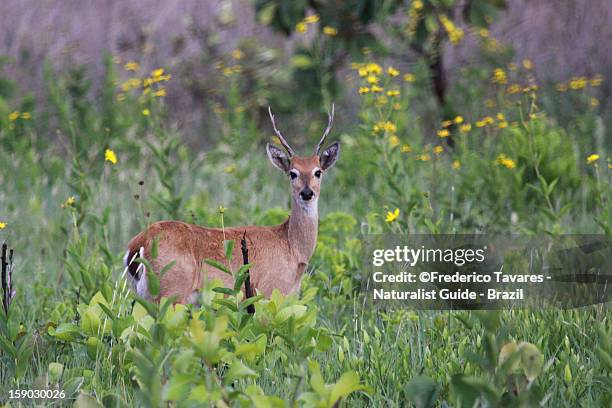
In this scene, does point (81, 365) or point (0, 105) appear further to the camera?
point (0, 105)

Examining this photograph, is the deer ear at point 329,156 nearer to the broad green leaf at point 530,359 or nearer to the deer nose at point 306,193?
the deer nose at point 306,193

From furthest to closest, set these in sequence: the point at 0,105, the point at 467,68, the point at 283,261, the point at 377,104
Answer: the point at 467,68 → the point at 0,105 → the point at 377,104 → the point at 283,261

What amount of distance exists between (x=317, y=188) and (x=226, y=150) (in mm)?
3627

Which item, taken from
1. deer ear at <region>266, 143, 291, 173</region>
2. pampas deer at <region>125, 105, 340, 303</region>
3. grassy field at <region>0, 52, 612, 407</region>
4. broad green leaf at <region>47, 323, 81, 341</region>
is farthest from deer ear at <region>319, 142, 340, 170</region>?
broad green leaf at <region>47, 323, 81, 341</region>

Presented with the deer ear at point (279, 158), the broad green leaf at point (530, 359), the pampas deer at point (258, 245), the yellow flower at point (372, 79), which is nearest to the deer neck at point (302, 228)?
the pampas deer at point (258, 245)

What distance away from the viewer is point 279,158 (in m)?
5.18

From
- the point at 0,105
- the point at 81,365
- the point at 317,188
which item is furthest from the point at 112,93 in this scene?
the point at 81,365

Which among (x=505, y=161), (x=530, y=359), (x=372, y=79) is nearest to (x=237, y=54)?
(x=372, y=79)

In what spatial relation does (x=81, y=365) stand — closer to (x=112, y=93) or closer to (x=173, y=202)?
(x=173, y=202)

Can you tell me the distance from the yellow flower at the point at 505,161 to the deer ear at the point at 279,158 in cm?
183

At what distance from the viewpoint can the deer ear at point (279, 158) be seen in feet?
16.8

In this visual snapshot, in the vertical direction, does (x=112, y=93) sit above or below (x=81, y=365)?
above

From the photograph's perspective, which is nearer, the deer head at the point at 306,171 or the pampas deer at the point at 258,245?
the pampas deer at the point at 258,245

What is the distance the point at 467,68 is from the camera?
32.4 ft
